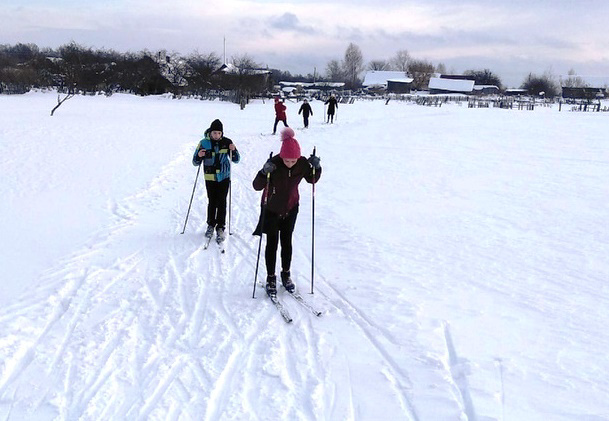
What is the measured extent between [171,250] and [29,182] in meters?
5.71

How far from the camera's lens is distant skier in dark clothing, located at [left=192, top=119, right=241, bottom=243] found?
6605 mm

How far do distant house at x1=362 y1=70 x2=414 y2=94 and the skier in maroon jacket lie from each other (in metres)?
93.9

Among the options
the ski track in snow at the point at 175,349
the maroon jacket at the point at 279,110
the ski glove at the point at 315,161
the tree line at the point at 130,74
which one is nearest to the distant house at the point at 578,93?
the tree line at the point at 130,74

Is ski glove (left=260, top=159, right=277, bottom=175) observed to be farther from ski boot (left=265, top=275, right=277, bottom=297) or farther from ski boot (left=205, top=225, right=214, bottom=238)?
ski boot (left=205, top=225, right=214, bottom=238)

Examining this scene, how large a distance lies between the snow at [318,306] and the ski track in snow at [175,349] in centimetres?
2

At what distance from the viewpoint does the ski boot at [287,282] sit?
5320mm

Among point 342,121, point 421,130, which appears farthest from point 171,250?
point 342,121

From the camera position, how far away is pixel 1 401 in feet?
11.2

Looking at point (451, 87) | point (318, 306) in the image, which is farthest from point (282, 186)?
point (451, 87)

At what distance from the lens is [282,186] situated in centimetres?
500

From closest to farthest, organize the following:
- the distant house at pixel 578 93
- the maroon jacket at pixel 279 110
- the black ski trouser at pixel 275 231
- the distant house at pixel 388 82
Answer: the black ski trouser at pixel 275 231 → the maroon jacket at pixel 279 110 → the distant house at pixel 578 93 → the distant house at pixel 388 82

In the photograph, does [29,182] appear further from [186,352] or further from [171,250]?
[186,352]

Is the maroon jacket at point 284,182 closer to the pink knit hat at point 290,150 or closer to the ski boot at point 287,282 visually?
the pink knit hat at point 290,150

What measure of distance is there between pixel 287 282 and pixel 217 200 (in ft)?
6.74
